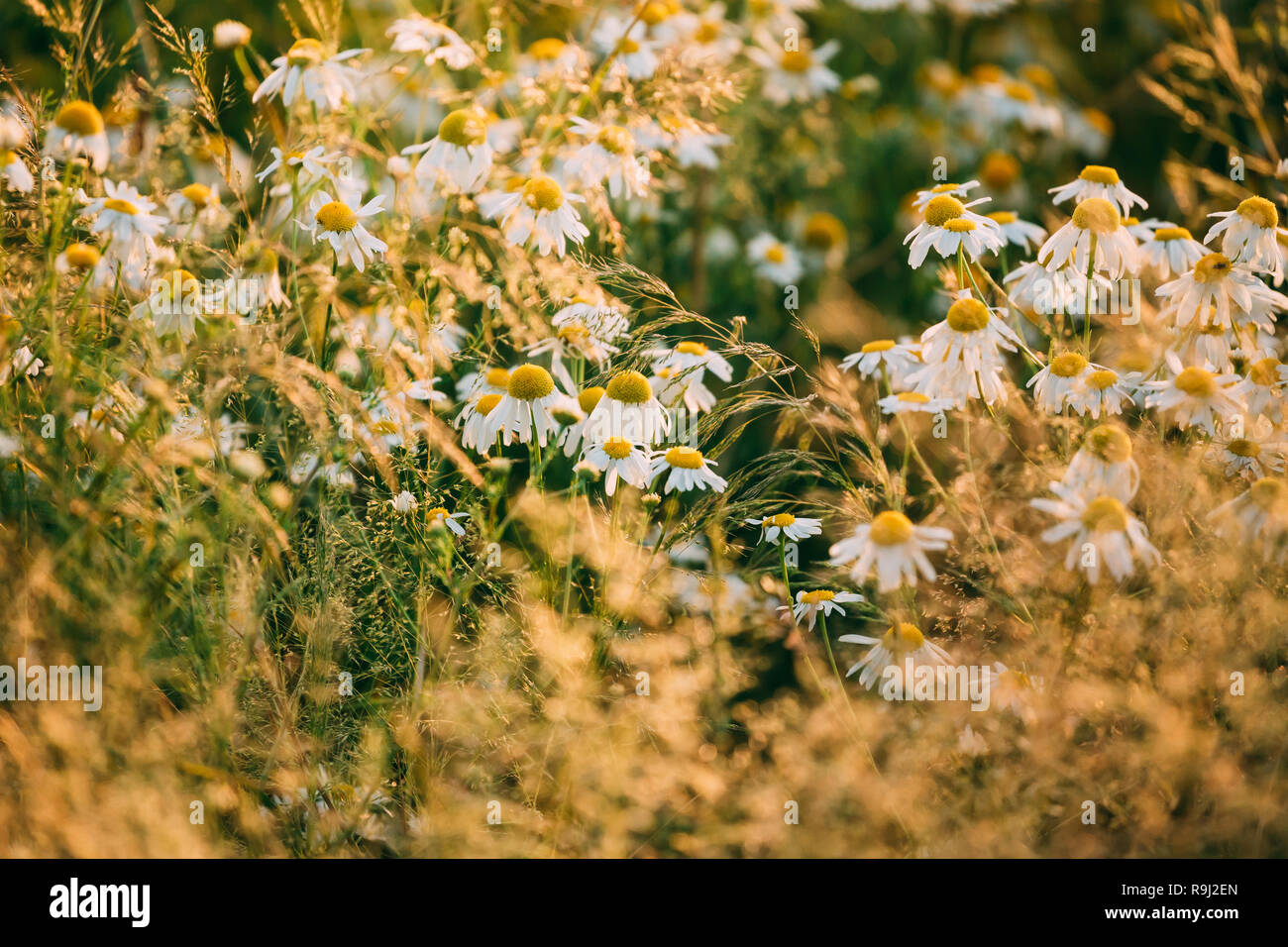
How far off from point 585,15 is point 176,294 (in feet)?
4.91

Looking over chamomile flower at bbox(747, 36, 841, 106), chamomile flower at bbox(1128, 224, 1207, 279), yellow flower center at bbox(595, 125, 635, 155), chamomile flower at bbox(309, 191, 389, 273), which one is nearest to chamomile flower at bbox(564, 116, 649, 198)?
yellow flower center at bbox(595, 125, 635, 155)

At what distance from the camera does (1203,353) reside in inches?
54.1

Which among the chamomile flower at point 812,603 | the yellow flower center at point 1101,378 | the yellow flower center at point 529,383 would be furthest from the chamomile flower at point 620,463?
the yellow flower center at point 1101,378

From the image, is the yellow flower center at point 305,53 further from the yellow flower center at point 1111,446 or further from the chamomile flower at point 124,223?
the yellow flower center at point 1111,446

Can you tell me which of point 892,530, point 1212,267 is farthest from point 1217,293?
point 892,530

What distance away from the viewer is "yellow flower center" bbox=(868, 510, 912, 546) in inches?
45.8

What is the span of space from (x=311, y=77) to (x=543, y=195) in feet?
1.52

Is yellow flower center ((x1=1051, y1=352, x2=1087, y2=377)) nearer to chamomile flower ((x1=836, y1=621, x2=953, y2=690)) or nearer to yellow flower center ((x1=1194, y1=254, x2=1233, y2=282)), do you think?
yellow flower center ((x1=1194, y1=254, x2=1233, y2=282))

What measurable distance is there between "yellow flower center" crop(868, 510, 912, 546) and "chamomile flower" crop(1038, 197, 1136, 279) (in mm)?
530

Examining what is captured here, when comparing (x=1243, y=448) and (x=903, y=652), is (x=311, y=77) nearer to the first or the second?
(x=903, y=652)

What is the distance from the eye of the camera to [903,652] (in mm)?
1296

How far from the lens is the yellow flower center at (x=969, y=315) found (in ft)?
4.30

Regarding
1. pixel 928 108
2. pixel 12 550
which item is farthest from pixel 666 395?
pixel 928 108

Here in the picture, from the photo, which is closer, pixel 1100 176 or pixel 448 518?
pixel 448 518
